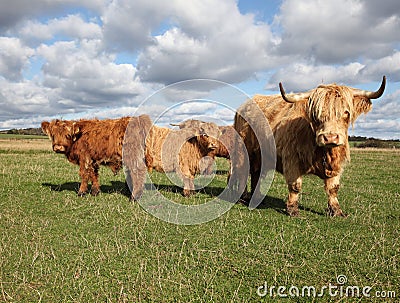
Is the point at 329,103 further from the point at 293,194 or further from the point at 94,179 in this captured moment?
the point at 94,179

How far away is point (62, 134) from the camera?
8469mm

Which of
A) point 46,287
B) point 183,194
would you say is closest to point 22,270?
point 46,287

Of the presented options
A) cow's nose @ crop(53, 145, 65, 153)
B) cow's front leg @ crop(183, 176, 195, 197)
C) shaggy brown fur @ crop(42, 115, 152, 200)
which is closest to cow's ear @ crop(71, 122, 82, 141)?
shaggy brown fur @ crop(42, 115, 152, 200)

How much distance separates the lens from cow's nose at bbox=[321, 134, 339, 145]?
5.06m

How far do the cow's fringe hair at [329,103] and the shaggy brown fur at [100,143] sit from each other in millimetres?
3995

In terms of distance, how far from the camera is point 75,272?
384 centimetres

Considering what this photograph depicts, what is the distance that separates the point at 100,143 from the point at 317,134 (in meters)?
5.07

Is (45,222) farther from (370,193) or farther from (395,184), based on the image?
(395,184)

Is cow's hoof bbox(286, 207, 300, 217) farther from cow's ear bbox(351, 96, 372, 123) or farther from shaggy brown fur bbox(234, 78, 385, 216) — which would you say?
cow's ear bbox(351, 96, 372, 123)

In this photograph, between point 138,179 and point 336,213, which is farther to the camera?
point 138,179

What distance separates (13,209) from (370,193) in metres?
8.76

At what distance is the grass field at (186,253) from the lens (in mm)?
3475

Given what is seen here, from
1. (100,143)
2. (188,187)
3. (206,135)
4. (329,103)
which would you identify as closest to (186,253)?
(329,103)

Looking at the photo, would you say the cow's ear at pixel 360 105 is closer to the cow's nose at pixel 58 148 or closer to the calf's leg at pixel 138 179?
the calf's leg at pixel 138 179
